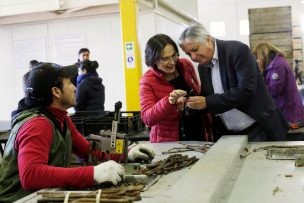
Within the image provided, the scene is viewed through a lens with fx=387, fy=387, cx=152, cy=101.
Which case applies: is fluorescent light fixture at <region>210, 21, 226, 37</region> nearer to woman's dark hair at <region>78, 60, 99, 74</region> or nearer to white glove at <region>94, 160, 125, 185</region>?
woman's dark hair at <region>78, 60, 99, 74</region>

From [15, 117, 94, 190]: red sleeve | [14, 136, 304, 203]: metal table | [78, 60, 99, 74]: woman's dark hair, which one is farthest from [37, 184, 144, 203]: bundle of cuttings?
[78, 60, 99, 74]: woman's dark hair

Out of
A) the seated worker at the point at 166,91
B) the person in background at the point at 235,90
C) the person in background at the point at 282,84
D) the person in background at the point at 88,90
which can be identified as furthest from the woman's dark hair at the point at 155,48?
the person in background at the point at 88,90

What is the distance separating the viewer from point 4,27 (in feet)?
19.6

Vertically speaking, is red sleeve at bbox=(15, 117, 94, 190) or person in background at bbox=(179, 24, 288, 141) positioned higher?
person in background at bbox=(179, 24, 288, 141)

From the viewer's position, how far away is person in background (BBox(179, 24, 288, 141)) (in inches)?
83.7

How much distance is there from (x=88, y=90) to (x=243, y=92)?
8.14 feet

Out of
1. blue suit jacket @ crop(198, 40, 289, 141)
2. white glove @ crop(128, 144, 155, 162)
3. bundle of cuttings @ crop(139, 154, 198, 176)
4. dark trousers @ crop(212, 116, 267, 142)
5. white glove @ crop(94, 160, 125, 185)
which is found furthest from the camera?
dark trousers @ crop(212, 116, 267, 142)

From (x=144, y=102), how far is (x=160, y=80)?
180 millimetres

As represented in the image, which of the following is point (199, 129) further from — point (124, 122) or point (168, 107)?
point (124, 122)

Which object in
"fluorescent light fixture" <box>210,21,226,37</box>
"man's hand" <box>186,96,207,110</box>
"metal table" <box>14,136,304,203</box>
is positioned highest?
"fluorescent light fixture" <box>210,21,226,37</box>

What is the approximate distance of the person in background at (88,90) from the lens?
13.9ft

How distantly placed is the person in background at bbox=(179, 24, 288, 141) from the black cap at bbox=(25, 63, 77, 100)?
779mm

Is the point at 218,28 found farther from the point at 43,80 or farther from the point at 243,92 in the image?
the point at 43,80

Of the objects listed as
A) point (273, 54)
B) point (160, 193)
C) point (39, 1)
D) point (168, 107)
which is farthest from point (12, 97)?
point (160, 193)
